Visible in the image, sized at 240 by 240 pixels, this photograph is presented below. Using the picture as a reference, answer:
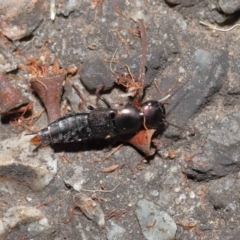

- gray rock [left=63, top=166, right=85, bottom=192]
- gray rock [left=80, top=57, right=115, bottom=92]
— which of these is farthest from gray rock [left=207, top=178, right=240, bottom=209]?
gray rock [left=80, top=57, right=115, bottom=92]

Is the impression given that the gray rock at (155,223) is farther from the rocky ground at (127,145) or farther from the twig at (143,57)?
the twig at (143,57)

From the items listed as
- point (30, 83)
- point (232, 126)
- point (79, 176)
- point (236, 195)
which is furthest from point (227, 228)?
point (30, 83)

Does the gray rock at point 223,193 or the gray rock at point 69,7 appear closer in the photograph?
the gray rock at point 223,193

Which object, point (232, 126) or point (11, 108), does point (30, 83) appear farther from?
point (232, 126)

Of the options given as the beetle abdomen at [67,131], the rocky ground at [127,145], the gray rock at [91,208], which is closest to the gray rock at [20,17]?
the rocky ground at [127,145]

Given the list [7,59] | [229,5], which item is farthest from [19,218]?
[229,5]

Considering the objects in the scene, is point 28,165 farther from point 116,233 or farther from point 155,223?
point 155,223

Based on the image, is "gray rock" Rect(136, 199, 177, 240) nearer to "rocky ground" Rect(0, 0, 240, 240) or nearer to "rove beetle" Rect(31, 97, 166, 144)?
"rocky ground" Rect(0, 0, 240, 240)

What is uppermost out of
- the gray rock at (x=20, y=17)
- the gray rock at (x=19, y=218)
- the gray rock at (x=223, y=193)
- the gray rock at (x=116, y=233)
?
the gray rock at (x=20, y=17)
